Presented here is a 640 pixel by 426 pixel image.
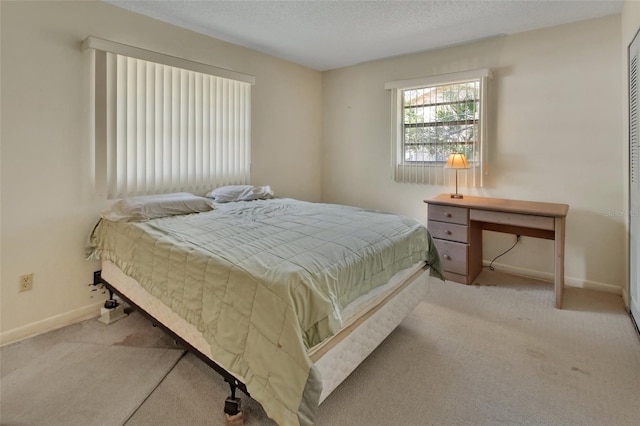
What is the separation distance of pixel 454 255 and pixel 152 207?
105 inches

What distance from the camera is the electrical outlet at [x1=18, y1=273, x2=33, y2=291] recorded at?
89.7 inches

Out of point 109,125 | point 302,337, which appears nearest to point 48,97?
point 109,125

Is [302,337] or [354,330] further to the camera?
[354,330]

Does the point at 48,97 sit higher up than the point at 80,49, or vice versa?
the point at 80,49

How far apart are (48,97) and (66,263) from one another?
3.90 feet

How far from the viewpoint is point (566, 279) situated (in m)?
3.15

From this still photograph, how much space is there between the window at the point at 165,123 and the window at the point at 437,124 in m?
1.79

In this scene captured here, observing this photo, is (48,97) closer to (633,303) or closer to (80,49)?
(80,49)

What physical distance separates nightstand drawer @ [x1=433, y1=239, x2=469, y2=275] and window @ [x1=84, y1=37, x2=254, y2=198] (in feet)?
7.26

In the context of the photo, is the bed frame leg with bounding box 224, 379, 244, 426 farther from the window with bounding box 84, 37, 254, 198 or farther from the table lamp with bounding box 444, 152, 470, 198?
the table lamp with bounding box 444, 152, 470, 198

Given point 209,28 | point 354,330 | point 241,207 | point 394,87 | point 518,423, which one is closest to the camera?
point 518,423

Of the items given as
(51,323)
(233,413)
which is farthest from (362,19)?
(51,323)

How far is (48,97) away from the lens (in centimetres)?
231

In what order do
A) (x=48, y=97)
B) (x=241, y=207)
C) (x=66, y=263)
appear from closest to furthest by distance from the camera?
(x=48, y=97), (x=66, y=263), (x=241, y=207)
